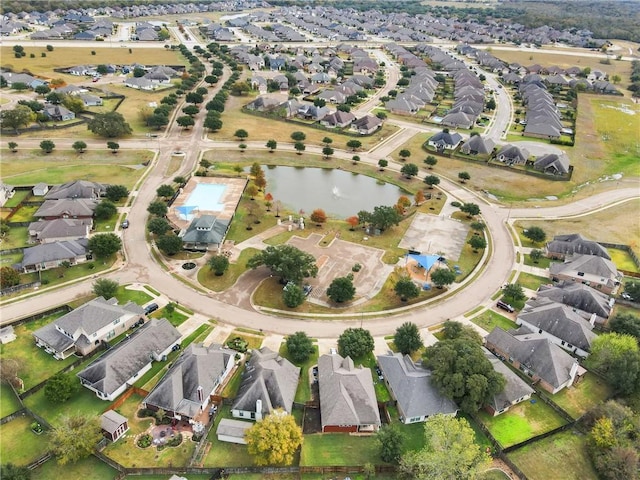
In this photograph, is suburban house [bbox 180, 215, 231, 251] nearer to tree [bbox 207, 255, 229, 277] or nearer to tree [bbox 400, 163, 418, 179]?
tree [bbox 207, 255, 229, 277]

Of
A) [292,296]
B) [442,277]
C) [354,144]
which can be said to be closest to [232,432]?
[292,296]

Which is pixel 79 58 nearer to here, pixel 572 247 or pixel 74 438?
pixel 74 438

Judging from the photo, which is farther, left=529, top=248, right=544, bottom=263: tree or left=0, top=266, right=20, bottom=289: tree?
left=529, top=248, right=544, bottom=263: tree

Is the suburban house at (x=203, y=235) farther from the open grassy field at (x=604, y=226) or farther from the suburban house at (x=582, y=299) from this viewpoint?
the open grassy field at (x=604, y=226)

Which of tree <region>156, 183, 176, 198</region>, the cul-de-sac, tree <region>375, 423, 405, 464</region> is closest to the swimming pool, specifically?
the cul-de-sac

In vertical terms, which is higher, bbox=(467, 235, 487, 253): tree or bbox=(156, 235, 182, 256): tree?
bbox=(156, 235, 182, 256): tree

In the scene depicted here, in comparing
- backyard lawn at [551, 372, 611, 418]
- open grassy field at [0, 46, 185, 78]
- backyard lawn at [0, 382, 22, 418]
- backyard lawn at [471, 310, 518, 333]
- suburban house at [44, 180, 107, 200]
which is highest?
open grassy field at [0, 46, 185, 78]

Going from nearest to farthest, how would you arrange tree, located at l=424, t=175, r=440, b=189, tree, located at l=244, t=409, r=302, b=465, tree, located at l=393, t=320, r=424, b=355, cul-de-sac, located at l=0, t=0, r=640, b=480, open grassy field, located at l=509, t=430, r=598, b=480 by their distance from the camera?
tree, located at l=244, t=409, r=302, b=465, open grassy field, located at l=509, t=430, r=598, b=480, cul-de-sac, located at l=0, t=0, r=640, b=480, tree, located at l=393, t=320, r=424, b=355, tree, located at l=424, t=175, r=440, b=189

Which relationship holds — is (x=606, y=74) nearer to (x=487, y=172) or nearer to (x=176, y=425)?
(x=487, y=172)
